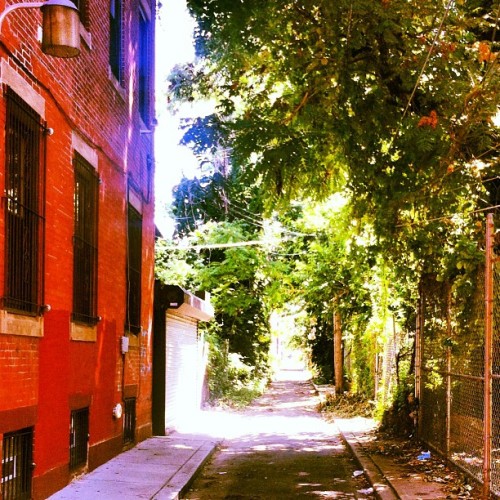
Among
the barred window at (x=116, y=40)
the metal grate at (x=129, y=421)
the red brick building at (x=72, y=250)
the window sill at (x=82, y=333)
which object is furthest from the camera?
the metal grate at (x=129, y=421)

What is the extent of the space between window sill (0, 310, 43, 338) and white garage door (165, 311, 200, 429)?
974 centimetres

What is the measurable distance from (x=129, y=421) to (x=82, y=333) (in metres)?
4.54

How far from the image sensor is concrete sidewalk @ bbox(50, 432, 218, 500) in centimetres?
945

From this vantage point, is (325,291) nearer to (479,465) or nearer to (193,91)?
(193,91)

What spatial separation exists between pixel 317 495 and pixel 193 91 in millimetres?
7969

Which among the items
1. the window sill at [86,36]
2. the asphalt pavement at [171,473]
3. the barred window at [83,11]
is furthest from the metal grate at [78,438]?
the barred window at [83,11]

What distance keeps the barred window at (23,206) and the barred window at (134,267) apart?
5.48 metres

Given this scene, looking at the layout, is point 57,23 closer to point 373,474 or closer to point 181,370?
point 373,474

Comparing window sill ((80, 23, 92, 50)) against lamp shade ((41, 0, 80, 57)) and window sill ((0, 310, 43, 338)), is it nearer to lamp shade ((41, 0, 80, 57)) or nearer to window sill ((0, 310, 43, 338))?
lamp shade ((41, 0, 80, 57))

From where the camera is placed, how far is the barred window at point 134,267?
14.5 m

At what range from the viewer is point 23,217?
8.17 meters

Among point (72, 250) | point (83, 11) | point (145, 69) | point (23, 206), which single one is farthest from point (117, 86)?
point (23, 206)

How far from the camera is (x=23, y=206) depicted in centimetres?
798

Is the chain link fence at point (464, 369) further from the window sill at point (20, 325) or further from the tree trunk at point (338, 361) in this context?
the tree trunk at point (338, 361)
